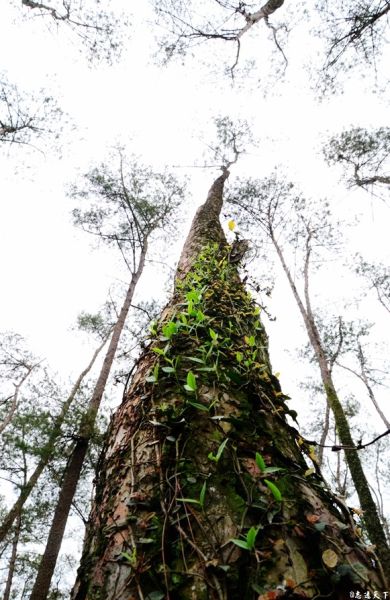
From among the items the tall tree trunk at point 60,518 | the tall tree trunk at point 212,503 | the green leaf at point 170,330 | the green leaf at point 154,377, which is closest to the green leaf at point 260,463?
the tall tree trunk at point 212,503

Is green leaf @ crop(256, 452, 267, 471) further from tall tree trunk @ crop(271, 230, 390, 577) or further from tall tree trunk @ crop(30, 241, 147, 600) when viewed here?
tall tree trunk @ crop(30, 241, 147, 600)

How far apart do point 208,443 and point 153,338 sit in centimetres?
103

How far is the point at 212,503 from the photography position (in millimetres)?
1021

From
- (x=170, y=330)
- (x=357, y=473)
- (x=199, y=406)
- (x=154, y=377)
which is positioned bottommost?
(x=199, y=406)

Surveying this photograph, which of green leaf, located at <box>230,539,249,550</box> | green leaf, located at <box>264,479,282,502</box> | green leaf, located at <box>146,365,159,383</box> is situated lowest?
green leaf, located at <box>230,539,249,550</box>

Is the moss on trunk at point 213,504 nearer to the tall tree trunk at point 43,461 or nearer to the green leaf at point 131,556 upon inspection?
the green leaf at point 131,556

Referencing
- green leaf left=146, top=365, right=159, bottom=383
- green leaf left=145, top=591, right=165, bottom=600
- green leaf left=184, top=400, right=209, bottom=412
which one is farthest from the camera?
green leaf left=146, top=365, right=159, bottom=383

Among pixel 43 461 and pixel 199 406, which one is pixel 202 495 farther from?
pixel 43 461

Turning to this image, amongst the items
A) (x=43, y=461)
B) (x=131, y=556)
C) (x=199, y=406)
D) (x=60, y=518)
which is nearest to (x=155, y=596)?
(x=131, y=556)

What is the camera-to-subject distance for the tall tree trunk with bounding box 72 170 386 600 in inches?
32.8

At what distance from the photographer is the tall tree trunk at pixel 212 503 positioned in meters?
0.83

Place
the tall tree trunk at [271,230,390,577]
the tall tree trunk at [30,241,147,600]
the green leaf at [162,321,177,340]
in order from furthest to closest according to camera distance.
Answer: the tall tree trunk at [271,230,390,577] < the tall tree trunk at [30,241,147,600] < the green leaf at [162,321,177,340]

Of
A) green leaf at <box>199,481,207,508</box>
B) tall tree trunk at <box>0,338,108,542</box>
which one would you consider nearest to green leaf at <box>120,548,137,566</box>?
green leaf at <box>199,481,207,508</box>

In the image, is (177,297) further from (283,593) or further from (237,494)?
(283,593)
